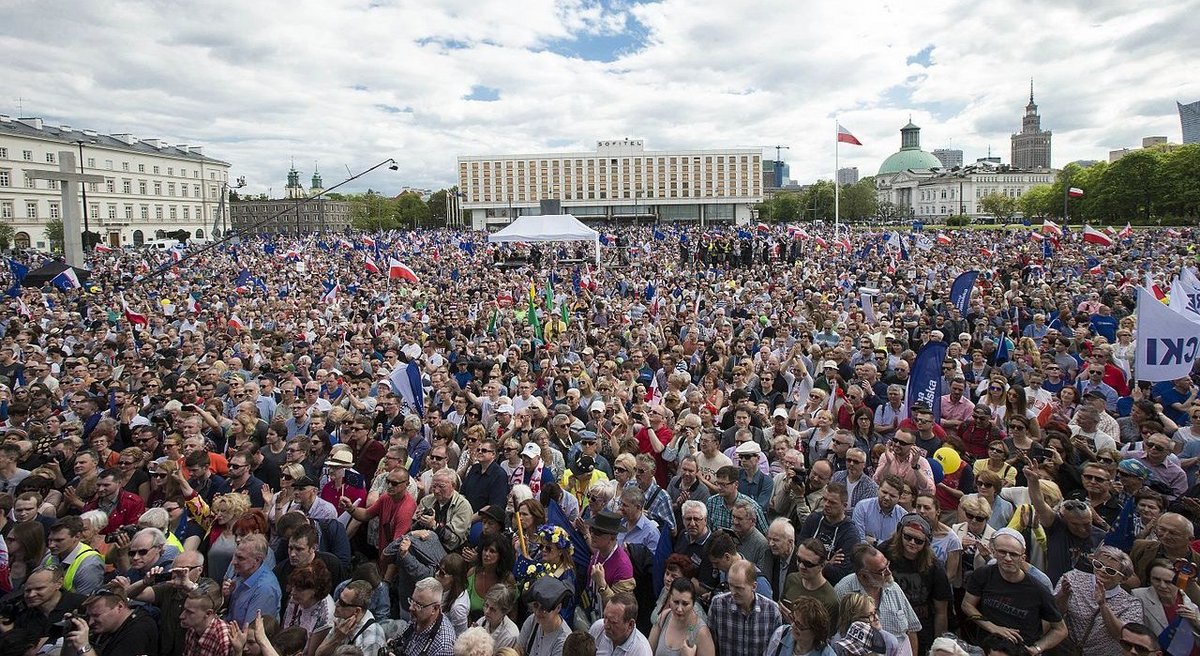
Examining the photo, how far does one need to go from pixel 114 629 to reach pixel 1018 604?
15.7ft

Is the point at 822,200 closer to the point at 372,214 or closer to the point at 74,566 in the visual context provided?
the point at 372,214

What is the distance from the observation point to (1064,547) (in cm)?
448

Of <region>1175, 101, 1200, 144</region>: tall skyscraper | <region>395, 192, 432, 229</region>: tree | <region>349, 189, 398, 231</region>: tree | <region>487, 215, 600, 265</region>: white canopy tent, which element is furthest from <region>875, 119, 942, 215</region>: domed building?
<region>487, 215, 600, 265</region>: white canopy tent

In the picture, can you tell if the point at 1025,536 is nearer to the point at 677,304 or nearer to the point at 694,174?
the point at 677,304

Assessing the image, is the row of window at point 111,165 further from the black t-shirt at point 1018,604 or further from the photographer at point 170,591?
the black t-shirt at point 1018,604

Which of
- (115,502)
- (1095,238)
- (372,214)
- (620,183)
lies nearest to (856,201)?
(620,183)

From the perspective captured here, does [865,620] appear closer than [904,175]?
Yes

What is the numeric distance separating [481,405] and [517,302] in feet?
37.9

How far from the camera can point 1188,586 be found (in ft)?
12.3

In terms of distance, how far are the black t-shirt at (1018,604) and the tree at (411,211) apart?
143 m

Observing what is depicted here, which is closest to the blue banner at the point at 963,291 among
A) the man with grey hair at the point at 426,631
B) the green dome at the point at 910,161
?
the man with grey hair at the point at 426,631

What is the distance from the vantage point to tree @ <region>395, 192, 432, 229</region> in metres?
142

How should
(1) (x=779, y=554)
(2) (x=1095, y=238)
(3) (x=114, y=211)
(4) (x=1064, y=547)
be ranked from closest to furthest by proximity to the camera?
1. (1) (x=779, y=554)
2. (4) (x=1064, y=547)
3. (2) (x=1095, y=238)
4. (3) (x=114, y=211)

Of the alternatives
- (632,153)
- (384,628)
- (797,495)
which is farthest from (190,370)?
(632,153)
